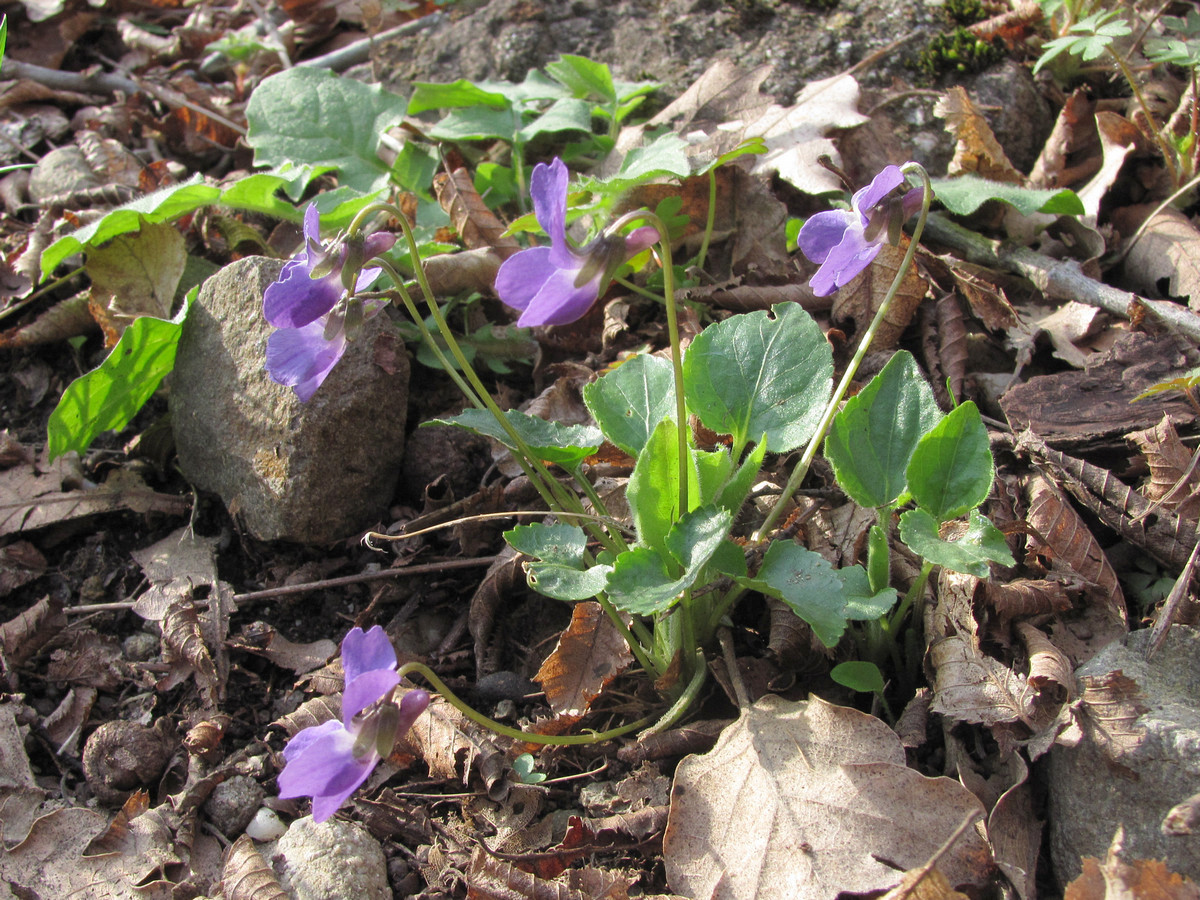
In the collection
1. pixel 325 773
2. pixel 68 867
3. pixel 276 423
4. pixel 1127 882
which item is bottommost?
pixel 68 867

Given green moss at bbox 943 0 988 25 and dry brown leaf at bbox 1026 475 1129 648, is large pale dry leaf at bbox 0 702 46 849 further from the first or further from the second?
green moss at bbox 943 0 988 25

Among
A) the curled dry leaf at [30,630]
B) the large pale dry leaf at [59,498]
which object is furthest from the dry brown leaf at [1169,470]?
the curled dry leaf at [30,630]

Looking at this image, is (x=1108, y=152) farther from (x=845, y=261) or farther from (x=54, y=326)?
(x=54, y=326)

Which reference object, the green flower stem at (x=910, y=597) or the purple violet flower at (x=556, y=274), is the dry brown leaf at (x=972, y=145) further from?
the purple violet flower at (x=556, y=274)

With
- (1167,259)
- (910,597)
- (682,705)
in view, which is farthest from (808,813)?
(1167,259)

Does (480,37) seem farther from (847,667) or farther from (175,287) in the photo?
(847,667)

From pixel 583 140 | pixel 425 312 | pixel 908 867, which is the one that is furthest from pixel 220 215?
pixel 908 867

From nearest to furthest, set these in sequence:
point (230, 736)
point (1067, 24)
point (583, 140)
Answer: point (230, 736) → point (1067, 24) → point (583, 140)
